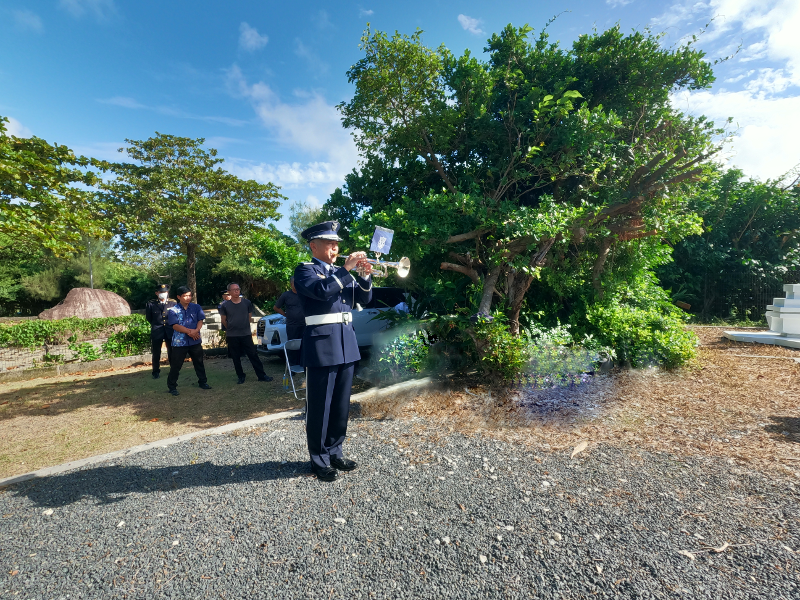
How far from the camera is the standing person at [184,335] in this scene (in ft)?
22.4

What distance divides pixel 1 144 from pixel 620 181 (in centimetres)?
855

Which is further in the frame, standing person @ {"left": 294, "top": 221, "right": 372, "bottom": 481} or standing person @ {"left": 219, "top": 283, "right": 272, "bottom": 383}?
standing person @ {"left": 219, "top": 283, "right": 272, "bottom": 383}

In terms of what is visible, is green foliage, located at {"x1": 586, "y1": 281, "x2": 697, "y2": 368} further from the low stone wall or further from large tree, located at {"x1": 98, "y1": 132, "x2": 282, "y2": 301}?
large tree, located at {"x1": 98, "y1": 132, "x2": 282, "y2": 301}

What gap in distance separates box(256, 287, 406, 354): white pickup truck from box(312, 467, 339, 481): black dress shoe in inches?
206

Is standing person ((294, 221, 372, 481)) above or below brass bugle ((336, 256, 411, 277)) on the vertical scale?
below

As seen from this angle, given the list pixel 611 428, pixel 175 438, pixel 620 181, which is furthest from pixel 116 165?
pixel 611 428

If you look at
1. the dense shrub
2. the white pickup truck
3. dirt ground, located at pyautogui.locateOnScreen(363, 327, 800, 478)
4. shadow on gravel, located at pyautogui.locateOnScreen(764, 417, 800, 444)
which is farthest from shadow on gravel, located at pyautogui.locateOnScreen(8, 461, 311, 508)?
the dense shrub

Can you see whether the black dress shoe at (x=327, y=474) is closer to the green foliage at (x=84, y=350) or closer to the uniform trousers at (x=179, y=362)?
the uniform trousers at (x=179, y=362)

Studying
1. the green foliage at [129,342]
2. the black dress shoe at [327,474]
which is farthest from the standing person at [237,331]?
the black dress shoe at [327,474]

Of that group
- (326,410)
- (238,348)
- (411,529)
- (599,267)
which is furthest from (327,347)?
(599,267)

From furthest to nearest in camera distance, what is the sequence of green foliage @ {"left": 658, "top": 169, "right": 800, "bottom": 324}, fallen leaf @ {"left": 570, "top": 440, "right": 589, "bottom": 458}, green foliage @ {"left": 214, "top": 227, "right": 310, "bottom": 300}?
green foliage @ {"left": 658, "top": 169, "right": 800, "bottom": 324} < green foliage @ {"left": 214, "top": 227, "right": 310, "bottom": 300} < fallen leaf @ {"left": 570, "top": 440, "right": 589, "bottom": 458}

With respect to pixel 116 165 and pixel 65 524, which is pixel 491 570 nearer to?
pixel 65 524

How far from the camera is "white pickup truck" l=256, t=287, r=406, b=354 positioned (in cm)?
875

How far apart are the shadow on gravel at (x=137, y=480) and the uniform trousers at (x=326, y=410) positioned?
0.79 ft
